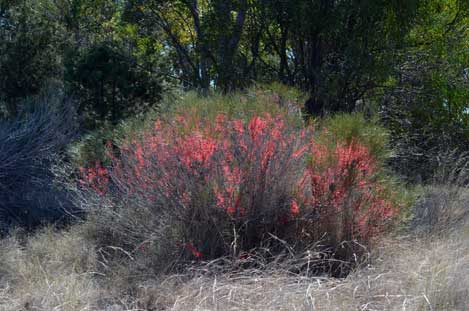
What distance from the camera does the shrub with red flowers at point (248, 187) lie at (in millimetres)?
6977

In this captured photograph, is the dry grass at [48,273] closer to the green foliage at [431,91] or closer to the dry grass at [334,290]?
the dry grass at [334,290]

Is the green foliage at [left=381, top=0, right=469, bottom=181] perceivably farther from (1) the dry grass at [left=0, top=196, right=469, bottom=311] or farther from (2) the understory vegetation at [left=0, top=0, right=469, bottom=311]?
(1) the dry grass at [left=0, top=196, right=469, bottom=311]

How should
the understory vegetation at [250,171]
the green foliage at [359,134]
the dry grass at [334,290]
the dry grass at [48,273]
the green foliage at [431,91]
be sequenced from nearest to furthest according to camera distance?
1. the dry grass at [334,290]
2. the dry grass at [48,273]
3. the understory vegetation at [250,171]
4. the green foliage at [359,134]
5. the green foliage at [431,91]

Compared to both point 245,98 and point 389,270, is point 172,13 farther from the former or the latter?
point 389,270

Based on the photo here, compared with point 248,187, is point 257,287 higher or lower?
lower

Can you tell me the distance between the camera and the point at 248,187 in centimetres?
705

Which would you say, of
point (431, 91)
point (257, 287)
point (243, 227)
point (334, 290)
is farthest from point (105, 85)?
point (334, 290)

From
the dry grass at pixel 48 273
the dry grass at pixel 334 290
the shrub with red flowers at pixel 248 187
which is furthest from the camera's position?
the shrub with red flowers at pixel 248 187

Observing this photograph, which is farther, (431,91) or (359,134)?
(431,91)

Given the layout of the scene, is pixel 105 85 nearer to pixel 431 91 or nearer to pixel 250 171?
pixel 431 91

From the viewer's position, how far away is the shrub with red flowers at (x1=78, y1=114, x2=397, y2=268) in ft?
22.9

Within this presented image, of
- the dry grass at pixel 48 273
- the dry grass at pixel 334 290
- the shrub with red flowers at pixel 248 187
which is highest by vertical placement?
the shrub with red flowers at pixel 248 187

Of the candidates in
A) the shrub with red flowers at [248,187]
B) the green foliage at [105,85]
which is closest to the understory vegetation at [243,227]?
the shrub with red flowers at [248,187]

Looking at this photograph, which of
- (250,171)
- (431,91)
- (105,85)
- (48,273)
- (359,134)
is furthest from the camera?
(431,91)
